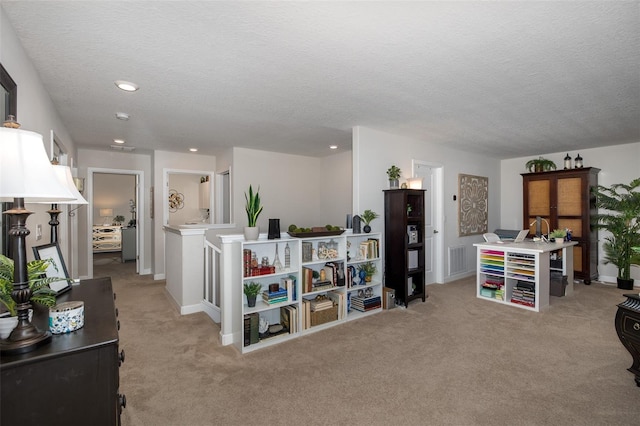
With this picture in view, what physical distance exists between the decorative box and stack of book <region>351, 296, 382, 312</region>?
118 inches

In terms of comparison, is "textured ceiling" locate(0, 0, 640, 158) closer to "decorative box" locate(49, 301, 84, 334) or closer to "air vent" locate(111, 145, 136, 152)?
"air vent" locate(111, 145, 136, 152)

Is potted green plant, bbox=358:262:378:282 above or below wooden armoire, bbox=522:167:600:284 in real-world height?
below

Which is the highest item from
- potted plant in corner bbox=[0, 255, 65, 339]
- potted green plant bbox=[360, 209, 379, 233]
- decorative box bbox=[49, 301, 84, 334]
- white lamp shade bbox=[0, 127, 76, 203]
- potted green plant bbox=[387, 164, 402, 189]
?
potted green plant bbox=[387, 164, 402, 189]

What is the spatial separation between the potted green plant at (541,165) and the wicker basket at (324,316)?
16.2 feet

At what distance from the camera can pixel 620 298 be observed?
435 centimetres

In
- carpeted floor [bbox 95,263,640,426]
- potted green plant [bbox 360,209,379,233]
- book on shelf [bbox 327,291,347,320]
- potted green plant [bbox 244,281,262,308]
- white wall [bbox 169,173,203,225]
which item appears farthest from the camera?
white wall [bbox 169,173,203,225]

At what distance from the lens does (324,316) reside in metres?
3.36

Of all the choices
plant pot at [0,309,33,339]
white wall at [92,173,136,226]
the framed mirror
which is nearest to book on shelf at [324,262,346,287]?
the framed mirror

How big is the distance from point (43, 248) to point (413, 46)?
254cm

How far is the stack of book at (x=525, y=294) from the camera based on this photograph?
3.90m

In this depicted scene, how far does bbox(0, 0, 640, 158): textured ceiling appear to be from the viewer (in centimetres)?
168

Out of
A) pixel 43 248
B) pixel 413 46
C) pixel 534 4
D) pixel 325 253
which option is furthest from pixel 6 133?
pixel 325 253

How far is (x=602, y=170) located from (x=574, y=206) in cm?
85

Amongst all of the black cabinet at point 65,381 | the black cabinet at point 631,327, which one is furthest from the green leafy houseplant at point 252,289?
the black cabinet at point 631,327
